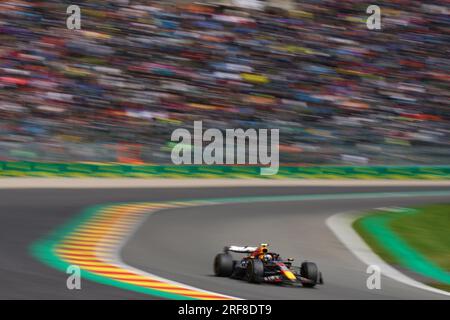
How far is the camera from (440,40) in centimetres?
2983

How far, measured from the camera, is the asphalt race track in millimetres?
10250

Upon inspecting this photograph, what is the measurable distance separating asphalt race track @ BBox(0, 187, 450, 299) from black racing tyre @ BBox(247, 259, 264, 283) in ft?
0.38

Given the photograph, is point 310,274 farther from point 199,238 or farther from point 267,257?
point 199,238

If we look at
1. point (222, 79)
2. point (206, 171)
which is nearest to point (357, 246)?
point (206, 171)

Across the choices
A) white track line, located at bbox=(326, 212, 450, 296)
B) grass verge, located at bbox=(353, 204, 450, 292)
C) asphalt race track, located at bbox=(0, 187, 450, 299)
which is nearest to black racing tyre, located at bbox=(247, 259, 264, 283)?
asphalt race track, located at bbox=(0, 187, 450, 299)

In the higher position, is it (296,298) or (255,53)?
(255,53)

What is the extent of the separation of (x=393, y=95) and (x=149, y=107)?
7.09 meters

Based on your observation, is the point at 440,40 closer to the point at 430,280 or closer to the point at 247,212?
the point at 247,212

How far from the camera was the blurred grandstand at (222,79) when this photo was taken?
2542cm

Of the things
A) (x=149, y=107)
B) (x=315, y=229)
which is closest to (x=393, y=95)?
(x=149, y=107)

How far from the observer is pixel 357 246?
15.3 metres

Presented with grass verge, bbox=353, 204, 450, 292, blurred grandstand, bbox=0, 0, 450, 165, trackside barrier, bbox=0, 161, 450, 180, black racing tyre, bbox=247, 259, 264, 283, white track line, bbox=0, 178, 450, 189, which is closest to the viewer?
black racing tyre, bbox=247, 259, 264, 283

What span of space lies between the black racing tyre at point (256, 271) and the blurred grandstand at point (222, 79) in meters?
14.6

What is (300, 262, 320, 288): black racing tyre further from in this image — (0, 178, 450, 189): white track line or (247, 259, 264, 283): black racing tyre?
(0, 178, 450, 189): white track line
